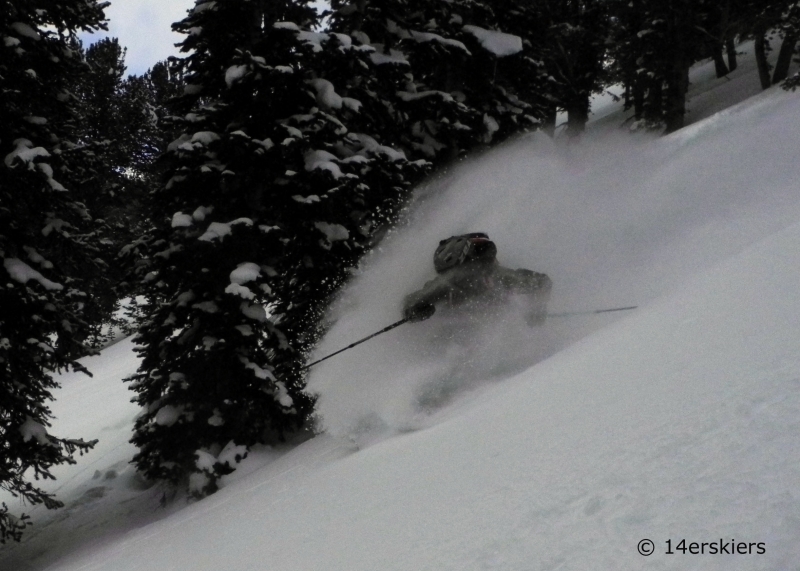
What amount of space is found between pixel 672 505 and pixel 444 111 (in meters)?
13.2

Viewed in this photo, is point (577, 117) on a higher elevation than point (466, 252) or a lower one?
higher

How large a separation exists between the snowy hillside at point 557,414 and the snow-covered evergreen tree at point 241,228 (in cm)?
90

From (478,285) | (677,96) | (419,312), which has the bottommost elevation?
(419,312)

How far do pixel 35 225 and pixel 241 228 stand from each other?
4446 mm

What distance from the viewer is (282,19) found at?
1098 cm

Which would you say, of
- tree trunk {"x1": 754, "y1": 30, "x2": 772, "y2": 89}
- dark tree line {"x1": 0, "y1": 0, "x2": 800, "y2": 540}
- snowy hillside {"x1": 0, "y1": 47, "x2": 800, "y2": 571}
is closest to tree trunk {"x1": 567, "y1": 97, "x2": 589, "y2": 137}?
tree trunk {"x1": 754, "y1": 30, "x2": 772, "y2": 89}

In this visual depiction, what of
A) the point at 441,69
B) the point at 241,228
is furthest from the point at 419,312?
the point at 441,69

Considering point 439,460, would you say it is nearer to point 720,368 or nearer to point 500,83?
point 720,368

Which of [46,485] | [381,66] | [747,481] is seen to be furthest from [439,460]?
[46,485]

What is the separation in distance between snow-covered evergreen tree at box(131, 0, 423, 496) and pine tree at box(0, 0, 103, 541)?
1529mm

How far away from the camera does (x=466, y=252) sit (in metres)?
8.71

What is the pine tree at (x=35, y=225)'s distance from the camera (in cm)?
909

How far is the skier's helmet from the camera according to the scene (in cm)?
870

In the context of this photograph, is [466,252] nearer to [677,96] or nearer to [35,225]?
[35,225]
